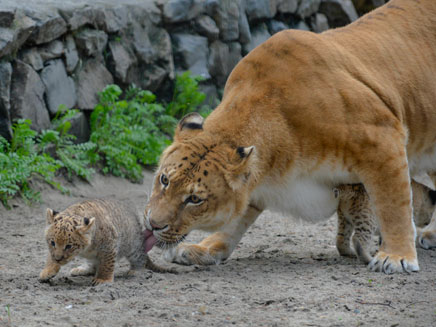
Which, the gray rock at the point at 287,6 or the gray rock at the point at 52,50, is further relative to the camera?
the gray rock at the point at 287,6

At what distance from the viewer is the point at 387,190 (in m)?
5.88

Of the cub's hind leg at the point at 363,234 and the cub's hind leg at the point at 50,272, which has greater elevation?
the cub's hind leg at the point at 50,272

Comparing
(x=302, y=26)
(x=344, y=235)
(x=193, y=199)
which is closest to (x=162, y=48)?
(x=302, y=26)

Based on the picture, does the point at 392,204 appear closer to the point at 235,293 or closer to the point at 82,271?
the point at 235,293

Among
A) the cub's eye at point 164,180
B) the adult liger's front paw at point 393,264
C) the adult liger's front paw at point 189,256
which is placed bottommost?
the adult liger's front paw at point 189,256

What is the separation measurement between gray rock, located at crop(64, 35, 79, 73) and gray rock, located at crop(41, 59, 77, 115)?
10cm

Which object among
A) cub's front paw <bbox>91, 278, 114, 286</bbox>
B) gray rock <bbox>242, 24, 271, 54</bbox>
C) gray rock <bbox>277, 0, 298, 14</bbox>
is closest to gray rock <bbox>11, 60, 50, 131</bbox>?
cub's front paw <bbox>91, 278, 114, 286</bbox>

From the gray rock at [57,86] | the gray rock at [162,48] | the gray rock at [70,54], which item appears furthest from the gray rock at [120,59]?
the gray rock at [57,86]

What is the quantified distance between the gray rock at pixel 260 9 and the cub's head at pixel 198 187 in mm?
7631

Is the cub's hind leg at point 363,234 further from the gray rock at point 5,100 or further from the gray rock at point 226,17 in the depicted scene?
the gray rock at point 226,17

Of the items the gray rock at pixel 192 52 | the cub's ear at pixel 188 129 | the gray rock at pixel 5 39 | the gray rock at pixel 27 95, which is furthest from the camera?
the gray rock at pixel 192 52

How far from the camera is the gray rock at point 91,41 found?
9.95 metres

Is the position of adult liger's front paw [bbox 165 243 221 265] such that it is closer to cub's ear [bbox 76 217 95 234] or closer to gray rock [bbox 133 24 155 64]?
cub's ear [bbox 76 217 95 234]

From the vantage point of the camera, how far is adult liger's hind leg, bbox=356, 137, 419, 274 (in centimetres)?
586
